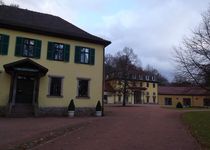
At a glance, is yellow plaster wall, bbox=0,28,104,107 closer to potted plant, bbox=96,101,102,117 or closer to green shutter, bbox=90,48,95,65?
green shutter, bbox=90,48,95,65

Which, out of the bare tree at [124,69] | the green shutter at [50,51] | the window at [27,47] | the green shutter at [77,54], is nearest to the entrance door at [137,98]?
the bare tree at [124,69]

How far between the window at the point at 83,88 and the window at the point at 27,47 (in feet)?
14.9

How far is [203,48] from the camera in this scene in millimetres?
20266

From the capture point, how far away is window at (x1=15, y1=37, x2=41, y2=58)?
2248cm

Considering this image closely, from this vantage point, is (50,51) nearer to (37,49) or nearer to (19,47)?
(37,49)

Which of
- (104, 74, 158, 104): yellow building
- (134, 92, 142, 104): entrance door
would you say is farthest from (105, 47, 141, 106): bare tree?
(134, 92, 142, 104): entrance door

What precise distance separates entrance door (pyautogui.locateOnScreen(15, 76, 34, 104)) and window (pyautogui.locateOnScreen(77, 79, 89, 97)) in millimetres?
4239

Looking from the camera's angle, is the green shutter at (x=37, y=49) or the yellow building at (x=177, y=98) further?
the yellow building at (x=177, y=98)

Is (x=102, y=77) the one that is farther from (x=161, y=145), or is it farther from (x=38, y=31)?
(x=161, y=145)

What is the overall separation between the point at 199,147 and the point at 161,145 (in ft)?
4.40

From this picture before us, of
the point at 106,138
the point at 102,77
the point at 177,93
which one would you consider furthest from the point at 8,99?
the point at 177,93

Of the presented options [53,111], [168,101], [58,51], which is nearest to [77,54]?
[58,51]

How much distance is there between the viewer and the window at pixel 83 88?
25047 millimetres

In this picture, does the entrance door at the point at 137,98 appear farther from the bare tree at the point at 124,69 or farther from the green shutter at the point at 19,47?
the green shutter at the point at 19,47
